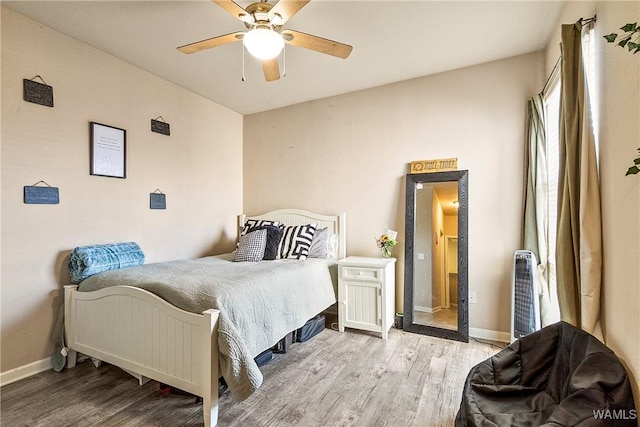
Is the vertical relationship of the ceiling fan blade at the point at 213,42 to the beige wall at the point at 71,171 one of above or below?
above

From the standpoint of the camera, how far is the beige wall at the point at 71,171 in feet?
7.18

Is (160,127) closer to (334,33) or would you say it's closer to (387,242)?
(334,33)

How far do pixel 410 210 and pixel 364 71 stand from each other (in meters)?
1.47

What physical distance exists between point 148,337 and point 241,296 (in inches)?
25.2

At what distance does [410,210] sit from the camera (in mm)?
3158

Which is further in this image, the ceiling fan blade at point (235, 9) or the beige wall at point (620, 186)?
the ceiling fan blade at point (235, 9)

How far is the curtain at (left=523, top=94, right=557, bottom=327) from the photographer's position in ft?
8.23

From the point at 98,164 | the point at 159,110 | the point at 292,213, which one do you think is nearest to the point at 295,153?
the point at 292,213

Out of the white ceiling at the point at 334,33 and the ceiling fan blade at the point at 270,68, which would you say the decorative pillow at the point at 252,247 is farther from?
the white ceiling at the point at 334,33

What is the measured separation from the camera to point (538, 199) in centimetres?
256

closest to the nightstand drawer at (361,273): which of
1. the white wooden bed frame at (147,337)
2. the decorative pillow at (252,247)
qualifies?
the decorative pillow at (252,247)

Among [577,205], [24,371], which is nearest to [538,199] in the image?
[577,205]

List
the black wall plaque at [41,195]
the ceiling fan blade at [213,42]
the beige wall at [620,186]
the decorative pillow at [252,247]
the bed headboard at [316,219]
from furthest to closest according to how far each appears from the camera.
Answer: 1. the bed headboard at [316,219]
2. the decorative pillow at [252,247]
3. the black wall plaque at [41,195]
4. the ceiling fan blade at [213,42]
5. the beige wall at [620,186]

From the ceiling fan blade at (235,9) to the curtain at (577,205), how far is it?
5.86ft
